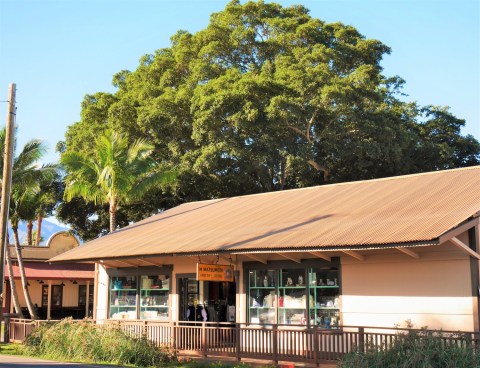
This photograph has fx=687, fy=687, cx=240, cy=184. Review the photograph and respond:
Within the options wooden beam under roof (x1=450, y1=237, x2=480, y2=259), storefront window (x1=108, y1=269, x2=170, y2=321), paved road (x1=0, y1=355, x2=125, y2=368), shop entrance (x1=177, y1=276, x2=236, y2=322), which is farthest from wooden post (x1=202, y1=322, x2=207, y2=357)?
wooden beam under roof (x1=450, y1=237, x2=480, y2=259)

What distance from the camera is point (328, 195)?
23250 mm

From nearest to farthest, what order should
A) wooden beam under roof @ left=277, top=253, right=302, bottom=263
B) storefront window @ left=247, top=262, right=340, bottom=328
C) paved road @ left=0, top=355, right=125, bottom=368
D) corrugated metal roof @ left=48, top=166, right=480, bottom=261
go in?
1. corrugated metal roof @ left=48, top=166, right=480, bottom=261
2. paved road @ left=0, top=355, right=125, bottom=368
3. storefront window @ left=247, top=262, right=340, bottom=328
4. wooden beam under roof @ left=277, top=253, right=302, bottom=263

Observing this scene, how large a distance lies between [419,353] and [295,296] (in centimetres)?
711

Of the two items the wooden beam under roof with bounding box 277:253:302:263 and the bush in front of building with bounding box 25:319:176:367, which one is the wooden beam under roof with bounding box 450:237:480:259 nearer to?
the wooden beam under roof with bounding box 277:253:302:263

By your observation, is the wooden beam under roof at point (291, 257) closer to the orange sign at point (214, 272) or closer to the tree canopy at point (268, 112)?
the orange sign at point (214, 272)

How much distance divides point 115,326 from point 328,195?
825 cm

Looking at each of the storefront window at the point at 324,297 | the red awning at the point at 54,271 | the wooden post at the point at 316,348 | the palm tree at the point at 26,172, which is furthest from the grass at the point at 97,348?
the red awning at the point at 54,271

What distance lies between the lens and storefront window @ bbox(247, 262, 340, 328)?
63.1 ft

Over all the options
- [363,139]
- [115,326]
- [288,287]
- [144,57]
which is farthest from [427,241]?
[144,57]

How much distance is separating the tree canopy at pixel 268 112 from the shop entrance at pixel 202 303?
37.8ft

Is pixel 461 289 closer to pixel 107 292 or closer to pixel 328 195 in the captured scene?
pixel 328 195

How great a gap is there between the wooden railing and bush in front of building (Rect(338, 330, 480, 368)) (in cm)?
7

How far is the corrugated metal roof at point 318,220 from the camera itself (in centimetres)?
1680

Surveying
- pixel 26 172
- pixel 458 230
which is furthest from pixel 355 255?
pixel 26 172
